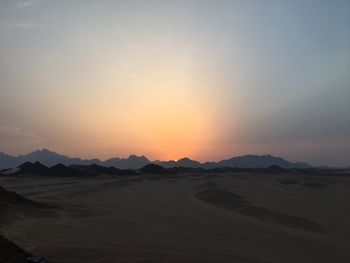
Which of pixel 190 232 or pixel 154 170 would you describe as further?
pixel 154 170

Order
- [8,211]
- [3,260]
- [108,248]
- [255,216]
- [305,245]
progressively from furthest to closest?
[255,216], [8,211], [305,245], [108,248], [3,260]

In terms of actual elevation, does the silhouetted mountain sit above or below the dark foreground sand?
above

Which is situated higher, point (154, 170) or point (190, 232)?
point (154, 170)

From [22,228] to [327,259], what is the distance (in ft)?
37.2

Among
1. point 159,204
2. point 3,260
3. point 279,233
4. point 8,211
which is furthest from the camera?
point 159,204

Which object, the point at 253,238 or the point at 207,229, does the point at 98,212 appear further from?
the point at 253,238

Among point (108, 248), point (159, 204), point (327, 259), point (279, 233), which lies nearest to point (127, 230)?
point (108, 248)

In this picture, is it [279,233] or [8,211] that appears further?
[8,211]

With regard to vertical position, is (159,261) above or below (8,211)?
below

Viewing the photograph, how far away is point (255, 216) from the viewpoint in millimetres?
25453

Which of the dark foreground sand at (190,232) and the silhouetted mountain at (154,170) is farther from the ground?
the silhouetted mountain at (154,170)

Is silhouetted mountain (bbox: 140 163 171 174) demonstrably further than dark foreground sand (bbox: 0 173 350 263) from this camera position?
Yes

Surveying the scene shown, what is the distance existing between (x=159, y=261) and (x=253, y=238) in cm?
622

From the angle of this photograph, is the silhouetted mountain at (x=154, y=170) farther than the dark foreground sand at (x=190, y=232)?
Yes
